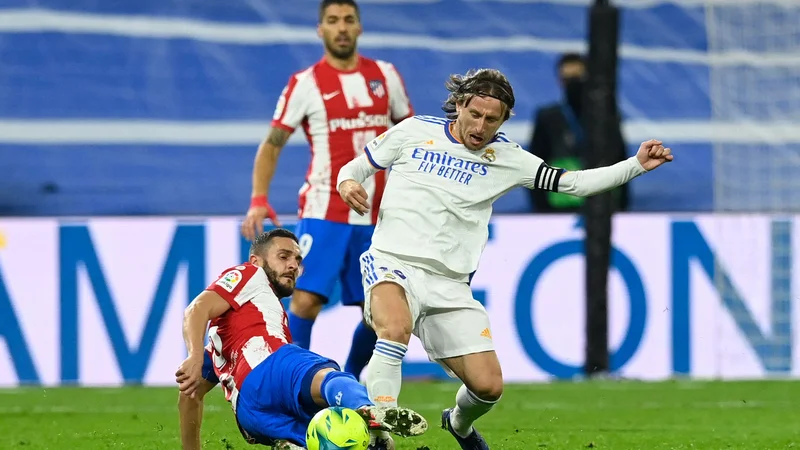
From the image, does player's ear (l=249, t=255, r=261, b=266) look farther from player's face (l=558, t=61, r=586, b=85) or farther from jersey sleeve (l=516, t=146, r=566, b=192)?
player's face (l=558, t=61, r=586, b=85)

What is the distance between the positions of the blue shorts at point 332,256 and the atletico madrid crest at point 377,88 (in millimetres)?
699

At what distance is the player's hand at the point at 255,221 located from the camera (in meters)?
7.18

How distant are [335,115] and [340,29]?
0.45m

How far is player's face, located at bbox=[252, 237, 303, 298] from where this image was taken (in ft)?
18.5

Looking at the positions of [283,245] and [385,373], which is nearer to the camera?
[385,373]

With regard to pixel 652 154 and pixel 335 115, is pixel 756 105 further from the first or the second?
pixel 652 154

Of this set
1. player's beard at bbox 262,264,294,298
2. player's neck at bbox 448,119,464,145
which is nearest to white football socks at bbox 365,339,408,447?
player's beard at bbox 262,264,294,298

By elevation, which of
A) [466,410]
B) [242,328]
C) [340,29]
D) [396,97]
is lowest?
[466,410]

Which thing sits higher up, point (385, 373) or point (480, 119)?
point (480, 119)

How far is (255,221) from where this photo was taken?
23.9 feet

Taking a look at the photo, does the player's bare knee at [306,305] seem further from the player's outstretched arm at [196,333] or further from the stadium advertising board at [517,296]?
the stadium advertising board at [517,296]

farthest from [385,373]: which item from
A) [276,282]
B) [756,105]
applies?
[756,105]

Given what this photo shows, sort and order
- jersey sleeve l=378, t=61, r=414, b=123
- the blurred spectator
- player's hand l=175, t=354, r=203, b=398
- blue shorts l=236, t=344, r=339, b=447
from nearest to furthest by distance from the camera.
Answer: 1. player's hand l=175, t=354, r=203, b=398
2. blue shorts l=236, t=344, r=339, b=447
3. jersey sleeve l=378, t=61, r=414, b=123
4. the blurred spectator

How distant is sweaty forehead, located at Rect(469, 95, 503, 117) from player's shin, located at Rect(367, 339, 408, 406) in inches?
40.5
